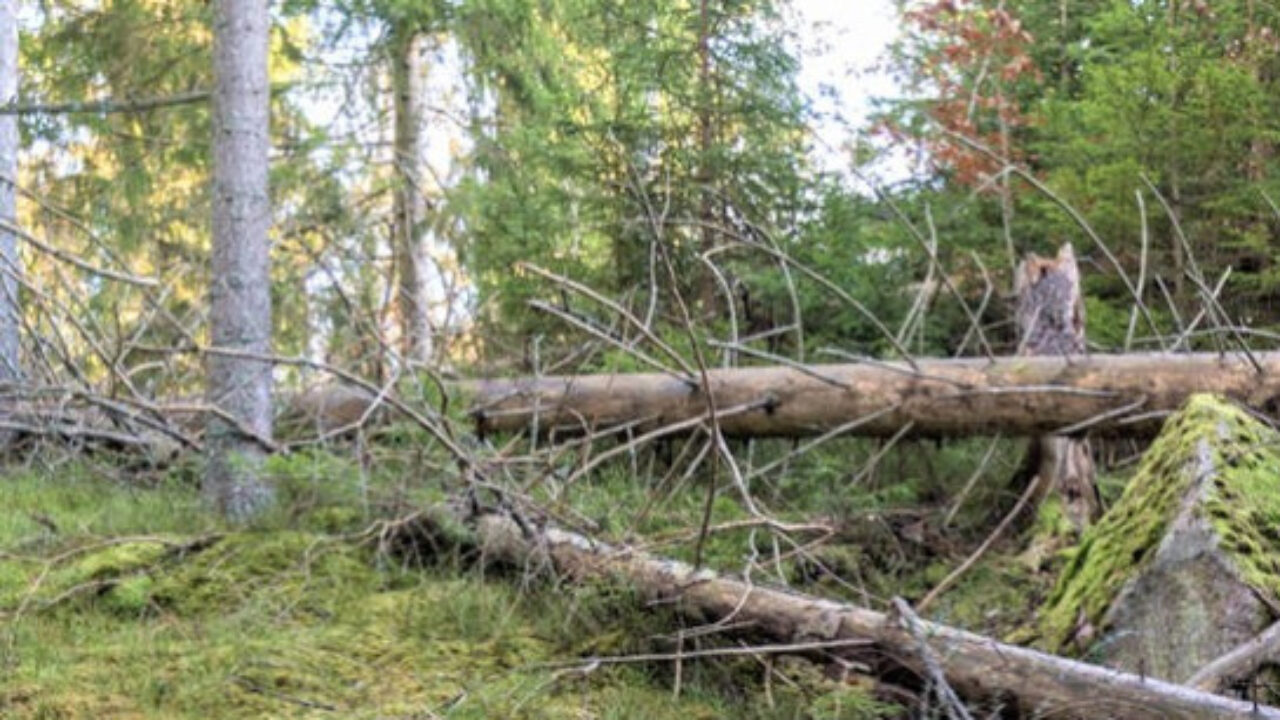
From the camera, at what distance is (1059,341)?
620 cm

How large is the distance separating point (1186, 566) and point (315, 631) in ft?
9.46

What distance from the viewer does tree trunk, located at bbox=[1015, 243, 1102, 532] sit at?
605 cm

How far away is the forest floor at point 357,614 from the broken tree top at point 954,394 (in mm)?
486

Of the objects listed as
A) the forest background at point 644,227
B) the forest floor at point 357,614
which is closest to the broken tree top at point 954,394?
the forest background at point 644,227

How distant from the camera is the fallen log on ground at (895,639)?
2.64 m

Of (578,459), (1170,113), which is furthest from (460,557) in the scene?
(1170,113)

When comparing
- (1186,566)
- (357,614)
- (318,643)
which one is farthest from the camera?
(357,614)

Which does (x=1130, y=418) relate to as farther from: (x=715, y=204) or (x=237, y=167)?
(x=237, y=167)

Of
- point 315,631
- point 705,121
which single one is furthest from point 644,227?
point 315,631

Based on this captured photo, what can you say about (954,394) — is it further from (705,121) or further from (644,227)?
(705,121)

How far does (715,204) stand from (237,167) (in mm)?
3112

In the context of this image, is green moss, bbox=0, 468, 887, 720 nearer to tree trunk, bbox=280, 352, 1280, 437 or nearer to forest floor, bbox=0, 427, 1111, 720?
forest floor, bbox=0, 427, 1111, 720

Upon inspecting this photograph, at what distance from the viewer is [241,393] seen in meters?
5.52

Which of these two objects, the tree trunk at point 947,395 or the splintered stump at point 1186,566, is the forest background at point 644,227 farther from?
the splintered stump at point 1186,566
